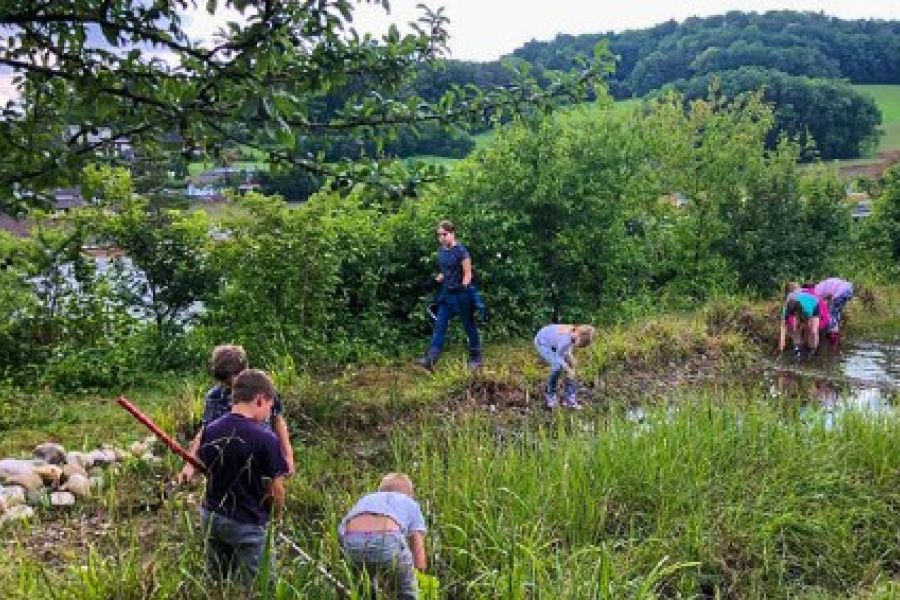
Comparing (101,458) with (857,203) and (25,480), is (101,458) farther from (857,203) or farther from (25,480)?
(857,203)

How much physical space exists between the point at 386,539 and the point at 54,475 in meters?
3.67

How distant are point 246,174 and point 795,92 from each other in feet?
149

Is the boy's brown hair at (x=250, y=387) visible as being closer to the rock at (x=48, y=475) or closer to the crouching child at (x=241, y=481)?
the crouching child at (x=241, y=481)

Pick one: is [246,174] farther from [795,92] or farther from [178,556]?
[795,92]

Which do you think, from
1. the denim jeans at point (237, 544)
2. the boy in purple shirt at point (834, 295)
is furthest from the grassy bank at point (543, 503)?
the boy in purple shirt at point (834, 295)

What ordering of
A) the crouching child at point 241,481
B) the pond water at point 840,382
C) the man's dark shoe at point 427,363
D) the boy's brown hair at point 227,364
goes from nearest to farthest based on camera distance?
the crouching child at point 241,481 → the boy's brown hair at point 227,364 → the pond water at point 840,382 → the man's dark shoe at point 427,363

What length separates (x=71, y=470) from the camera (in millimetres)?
7039

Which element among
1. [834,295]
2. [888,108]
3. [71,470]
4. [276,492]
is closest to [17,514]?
[71,470]

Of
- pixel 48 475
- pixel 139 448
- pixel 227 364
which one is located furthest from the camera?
pixel 139 448

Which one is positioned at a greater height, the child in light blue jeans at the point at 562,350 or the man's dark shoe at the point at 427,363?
the child in light blue jeans at the point at 562,350

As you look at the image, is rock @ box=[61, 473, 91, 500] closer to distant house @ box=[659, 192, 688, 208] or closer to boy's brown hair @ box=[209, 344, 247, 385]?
boy's brown hair @ box=[209, 344, 247, 385]

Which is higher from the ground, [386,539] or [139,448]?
[386,539]

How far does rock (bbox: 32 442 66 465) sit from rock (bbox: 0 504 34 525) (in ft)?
4.26

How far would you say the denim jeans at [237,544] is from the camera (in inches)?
171
